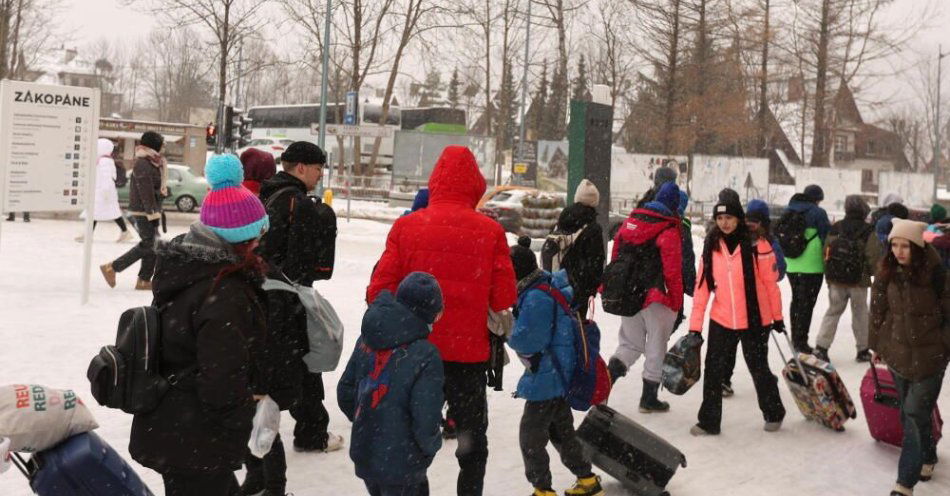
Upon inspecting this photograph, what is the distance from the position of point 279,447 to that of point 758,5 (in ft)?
109

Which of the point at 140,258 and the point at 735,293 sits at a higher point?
the point at 735,293

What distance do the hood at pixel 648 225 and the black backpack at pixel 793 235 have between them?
3.05 metres

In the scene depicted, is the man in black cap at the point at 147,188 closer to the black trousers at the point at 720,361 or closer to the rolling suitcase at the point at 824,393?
the black trousers at the point at 720,361

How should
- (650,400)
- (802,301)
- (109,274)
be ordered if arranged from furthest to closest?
(109,274) < (802,301) < (650,400)

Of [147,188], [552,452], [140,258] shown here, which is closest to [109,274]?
[140,258]

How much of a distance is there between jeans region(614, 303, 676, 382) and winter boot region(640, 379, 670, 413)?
0.09m

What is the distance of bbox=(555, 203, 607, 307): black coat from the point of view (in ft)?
22.9

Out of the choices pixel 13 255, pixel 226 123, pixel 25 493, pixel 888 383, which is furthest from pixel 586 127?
pixel 226 123

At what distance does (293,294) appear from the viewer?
192 inches

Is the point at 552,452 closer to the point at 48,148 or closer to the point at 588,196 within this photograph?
the point at 588,196

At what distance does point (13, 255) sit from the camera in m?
14.5

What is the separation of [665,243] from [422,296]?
338 centimetres

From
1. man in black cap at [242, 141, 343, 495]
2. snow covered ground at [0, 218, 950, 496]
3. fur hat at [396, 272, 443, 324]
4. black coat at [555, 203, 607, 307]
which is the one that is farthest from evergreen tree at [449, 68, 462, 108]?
fur hat at [396, 272, 443, 324]

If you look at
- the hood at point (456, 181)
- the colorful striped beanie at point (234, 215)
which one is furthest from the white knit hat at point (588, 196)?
the colorful striped beanie at point (234, 215)
